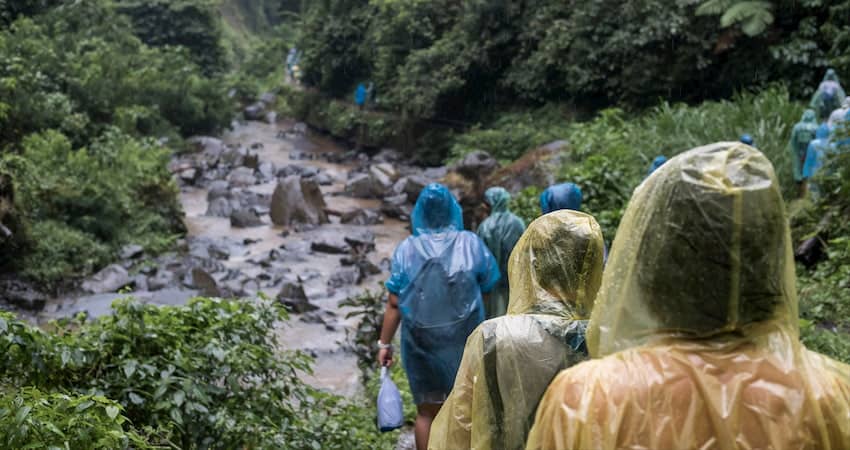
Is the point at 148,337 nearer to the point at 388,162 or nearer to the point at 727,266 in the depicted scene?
the point at 727,266

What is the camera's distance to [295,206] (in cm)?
1627

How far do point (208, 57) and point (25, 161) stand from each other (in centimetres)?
2434

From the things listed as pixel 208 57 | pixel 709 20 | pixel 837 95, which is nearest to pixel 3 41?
pixel 709 20

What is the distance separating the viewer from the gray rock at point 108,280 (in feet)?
36.1

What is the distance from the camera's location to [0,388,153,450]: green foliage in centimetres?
260

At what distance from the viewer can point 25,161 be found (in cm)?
1172

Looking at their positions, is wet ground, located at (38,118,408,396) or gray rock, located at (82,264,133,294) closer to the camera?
wet ground, located at (38,118,408,396)

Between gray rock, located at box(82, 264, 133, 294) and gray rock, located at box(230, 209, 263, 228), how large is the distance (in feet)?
13.7

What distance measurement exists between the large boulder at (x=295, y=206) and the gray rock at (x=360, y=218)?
42cm

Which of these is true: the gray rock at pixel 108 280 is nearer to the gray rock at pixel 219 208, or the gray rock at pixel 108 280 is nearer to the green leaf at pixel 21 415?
the gray rock at pixel 219 208

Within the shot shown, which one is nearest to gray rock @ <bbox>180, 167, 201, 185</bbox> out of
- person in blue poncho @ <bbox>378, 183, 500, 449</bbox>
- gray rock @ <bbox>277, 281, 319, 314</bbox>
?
gray rock @ <bbox>277, 281, 319, 314</bbox>

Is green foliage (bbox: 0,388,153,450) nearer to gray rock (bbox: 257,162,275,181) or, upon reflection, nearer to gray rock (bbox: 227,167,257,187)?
gray rock (bbox: 227,167,257,187)

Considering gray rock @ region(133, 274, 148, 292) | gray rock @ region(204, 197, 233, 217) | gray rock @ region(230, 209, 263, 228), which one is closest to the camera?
gray rock @ region(133, 274, 148, 292)

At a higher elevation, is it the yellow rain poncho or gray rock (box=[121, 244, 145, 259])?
the yellow rain poncho
